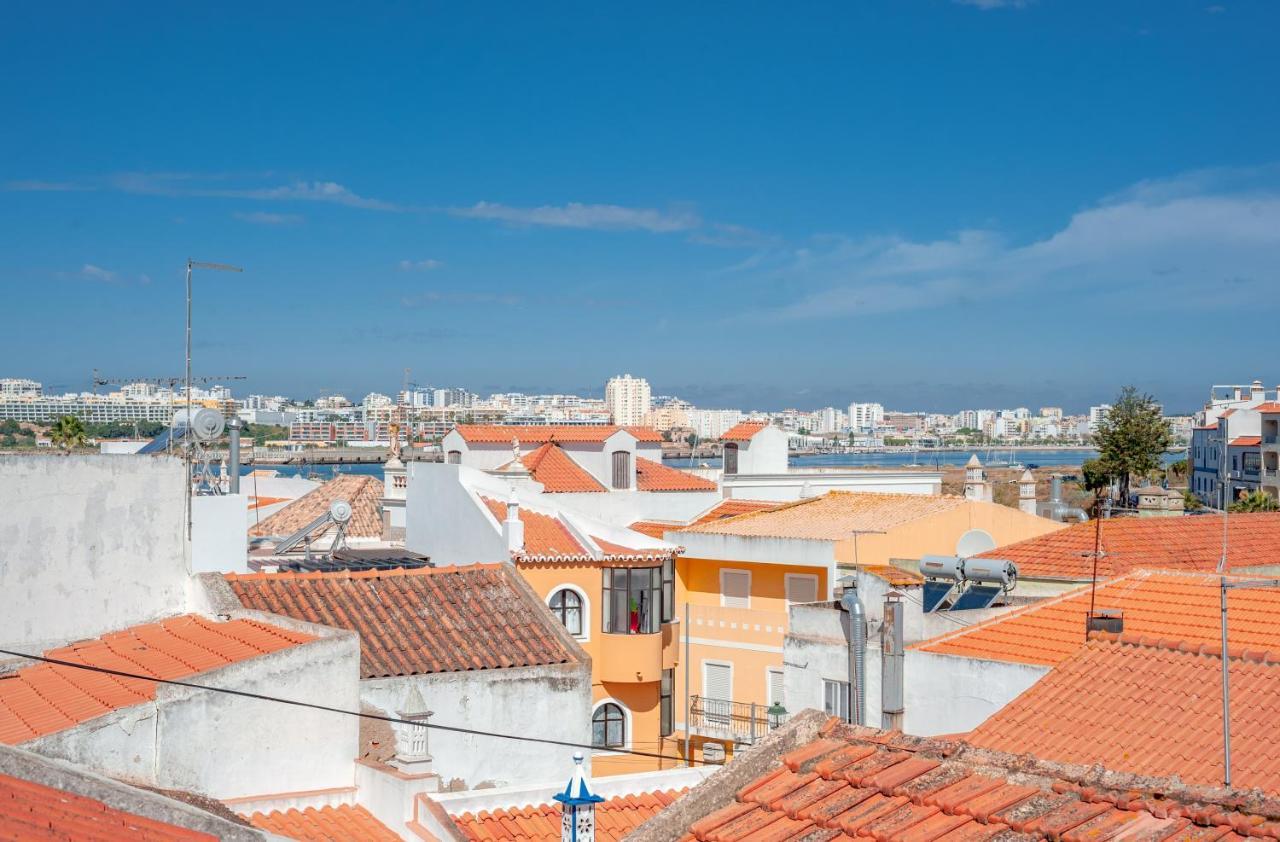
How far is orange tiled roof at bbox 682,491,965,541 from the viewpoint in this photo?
98.1ft

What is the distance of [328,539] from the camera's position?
3744 cm

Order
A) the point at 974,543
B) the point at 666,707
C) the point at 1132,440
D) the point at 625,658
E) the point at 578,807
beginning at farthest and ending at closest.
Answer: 1. the point at 1132,440
2. the point at 974,543
3. the point at 666,707
4. the point at 625,658
5. the point at 578,807

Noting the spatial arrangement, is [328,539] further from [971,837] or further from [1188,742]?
[971,837]

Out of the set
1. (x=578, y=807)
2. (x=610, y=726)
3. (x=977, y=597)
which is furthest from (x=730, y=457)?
(x=578, y=807)

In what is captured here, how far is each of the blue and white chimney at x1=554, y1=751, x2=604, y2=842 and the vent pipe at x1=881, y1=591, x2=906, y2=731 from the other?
5685 millimetres

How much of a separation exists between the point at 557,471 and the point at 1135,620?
21.6 m

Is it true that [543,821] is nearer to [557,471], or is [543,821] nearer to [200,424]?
[200,424]

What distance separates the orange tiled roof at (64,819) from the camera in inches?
284

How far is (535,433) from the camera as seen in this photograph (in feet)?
130

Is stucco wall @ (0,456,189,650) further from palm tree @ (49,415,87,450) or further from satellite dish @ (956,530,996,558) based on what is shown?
satellite dish @ (956,530,996,558)

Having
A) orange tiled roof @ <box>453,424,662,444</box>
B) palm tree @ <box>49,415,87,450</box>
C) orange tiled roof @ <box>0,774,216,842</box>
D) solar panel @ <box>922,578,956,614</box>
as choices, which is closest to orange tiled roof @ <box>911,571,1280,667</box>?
solar panel @ <box>922,578,956,614</box>

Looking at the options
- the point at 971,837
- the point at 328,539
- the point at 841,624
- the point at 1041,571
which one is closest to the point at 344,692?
the point at 841,624

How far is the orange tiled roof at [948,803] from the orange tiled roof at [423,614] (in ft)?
32.6

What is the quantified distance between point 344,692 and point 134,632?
3744mm
